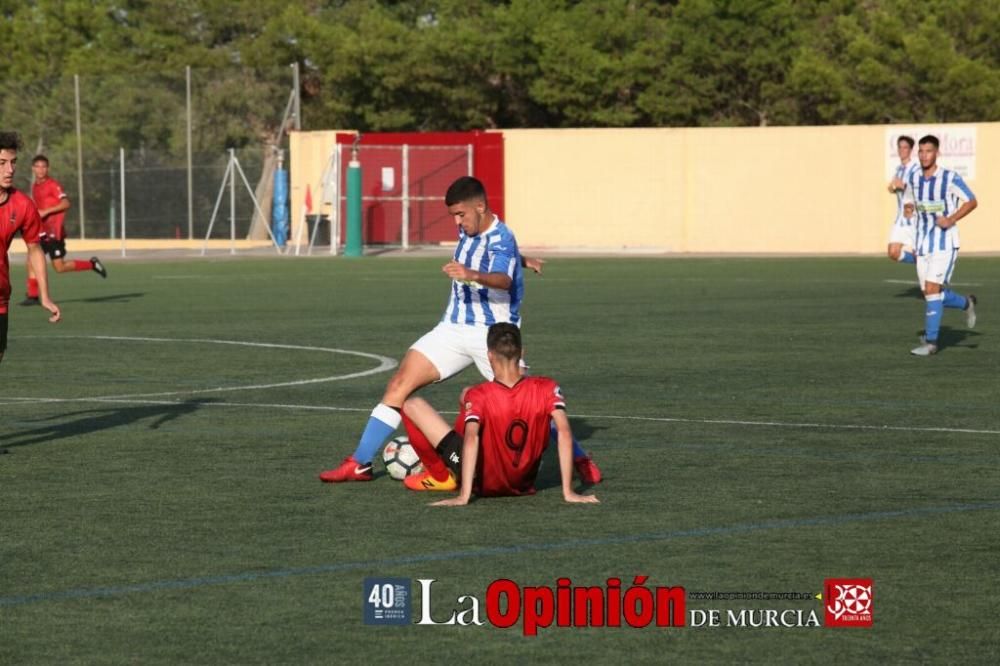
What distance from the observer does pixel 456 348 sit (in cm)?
1039

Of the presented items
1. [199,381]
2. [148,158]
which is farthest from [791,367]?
[148,158]

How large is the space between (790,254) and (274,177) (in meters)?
12.8

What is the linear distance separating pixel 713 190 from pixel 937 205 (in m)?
27.1

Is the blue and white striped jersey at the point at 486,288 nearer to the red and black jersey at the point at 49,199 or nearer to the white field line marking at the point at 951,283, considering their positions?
the red and black jersey at the point at 49,199

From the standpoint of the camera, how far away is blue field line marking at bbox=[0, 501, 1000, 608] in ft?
24.8

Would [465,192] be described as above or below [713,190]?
above

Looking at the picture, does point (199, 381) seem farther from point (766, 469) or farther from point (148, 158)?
point (148, 158)

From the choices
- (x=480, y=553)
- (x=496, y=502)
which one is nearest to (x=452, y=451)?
(x=496, y=502)

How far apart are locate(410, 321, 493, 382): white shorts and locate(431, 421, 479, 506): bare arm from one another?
885mm

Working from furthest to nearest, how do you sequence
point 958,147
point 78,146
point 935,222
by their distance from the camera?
point 78,146 < point 958,147 < point 935,222

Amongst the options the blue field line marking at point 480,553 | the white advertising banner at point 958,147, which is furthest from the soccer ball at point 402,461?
the white advertising banner at point 958,147

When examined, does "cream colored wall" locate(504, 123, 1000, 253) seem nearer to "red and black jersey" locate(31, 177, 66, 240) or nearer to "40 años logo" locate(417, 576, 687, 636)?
"red and black jersey" locate(31, 177, 66, 240)

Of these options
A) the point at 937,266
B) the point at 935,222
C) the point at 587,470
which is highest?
the point at 935,222

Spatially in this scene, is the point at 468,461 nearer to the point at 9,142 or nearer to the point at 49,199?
the point at 9,142
